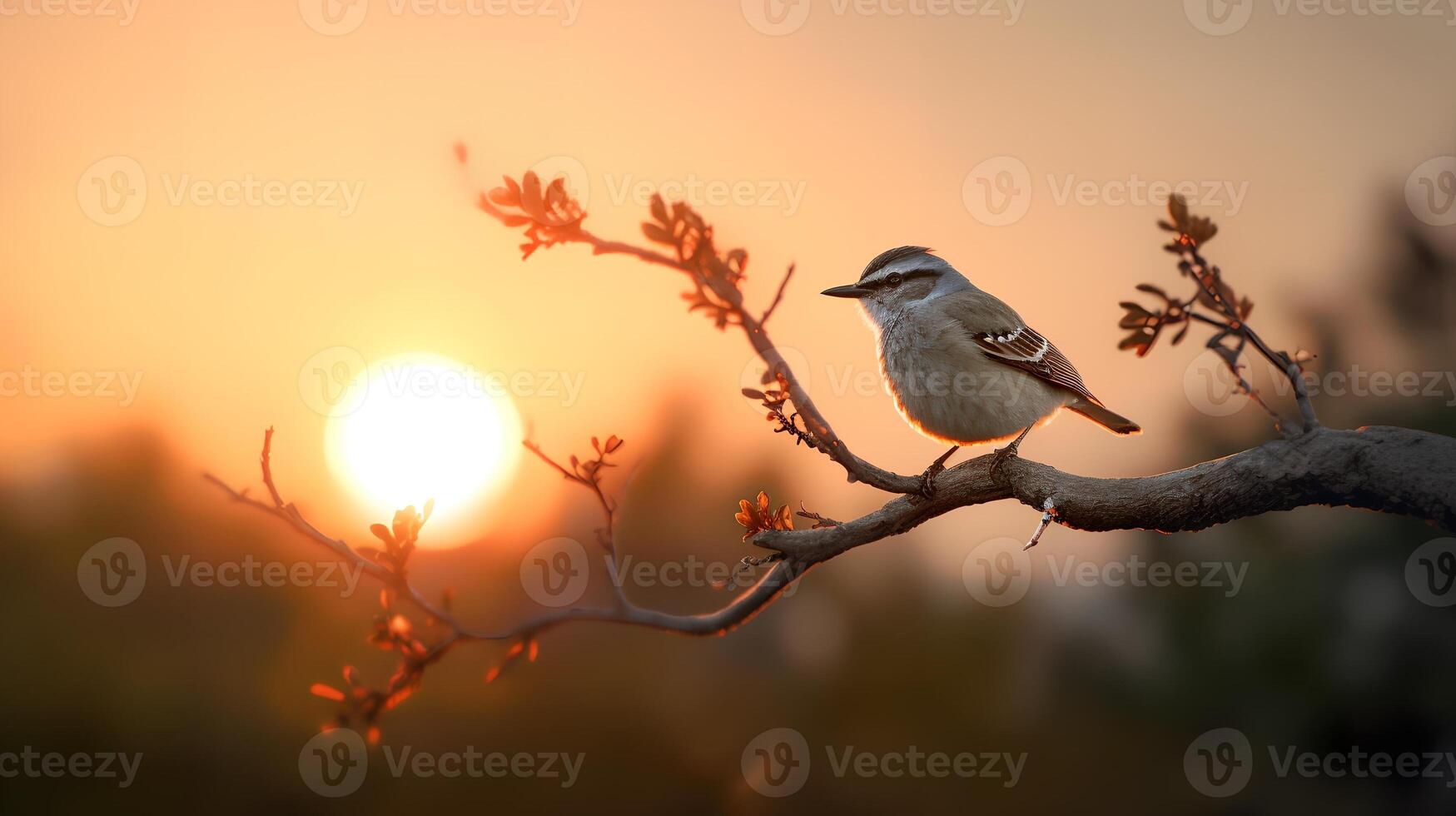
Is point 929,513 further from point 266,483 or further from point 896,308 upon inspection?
point 266,483

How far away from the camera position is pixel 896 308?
5938mm

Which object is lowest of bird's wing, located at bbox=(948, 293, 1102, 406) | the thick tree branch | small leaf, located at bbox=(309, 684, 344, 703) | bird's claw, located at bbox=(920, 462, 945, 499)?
small leaf, located at bbox=(309, 684, 344, 703)

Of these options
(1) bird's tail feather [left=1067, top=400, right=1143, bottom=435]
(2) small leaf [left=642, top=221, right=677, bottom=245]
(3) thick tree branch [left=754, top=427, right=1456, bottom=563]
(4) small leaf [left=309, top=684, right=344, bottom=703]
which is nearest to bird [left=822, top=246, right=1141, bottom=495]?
(1) bird's tail feather [left=1067, top=400, right=1143, bottom=435]

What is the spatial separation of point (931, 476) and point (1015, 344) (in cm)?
158

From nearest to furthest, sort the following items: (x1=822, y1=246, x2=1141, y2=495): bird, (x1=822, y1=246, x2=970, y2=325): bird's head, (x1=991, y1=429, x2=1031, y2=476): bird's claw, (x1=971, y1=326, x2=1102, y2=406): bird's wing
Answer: (x1=991, y1=429, x2=1031, y2=476): bird's claw, (x1=822, y1=246, x2=1141, y2=495): bird, (x1=971, y1=326, x2=1102, y2=406): bird's wing, (x1=822, y1=246, x2=970, y2=325): bird's head

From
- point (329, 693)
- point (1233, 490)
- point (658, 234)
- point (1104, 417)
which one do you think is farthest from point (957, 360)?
point (329, 693)

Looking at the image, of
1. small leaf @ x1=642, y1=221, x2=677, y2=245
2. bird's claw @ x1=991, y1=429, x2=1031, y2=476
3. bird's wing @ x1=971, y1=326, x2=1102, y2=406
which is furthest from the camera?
bird's wing @ x1=971, y1=326, x2=1102, y2=406

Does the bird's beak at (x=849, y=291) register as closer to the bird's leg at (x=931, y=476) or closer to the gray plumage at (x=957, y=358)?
the gray plumage at (x=957, y=358)

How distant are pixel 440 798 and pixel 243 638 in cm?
648

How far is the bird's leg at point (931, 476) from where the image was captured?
14.2ft

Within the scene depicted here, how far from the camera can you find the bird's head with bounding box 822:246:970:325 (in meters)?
6.01

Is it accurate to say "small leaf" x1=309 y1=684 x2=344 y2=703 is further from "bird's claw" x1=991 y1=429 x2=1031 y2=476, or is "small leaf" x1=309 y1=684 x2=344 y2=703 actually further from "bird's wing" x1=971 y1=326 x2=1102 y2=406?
"bird's wing" x1=971 y1=326 x2=1102 y2=406

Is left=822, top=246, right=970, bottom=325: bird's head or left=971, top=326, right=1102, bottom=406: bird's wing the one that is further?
left=822, top=246, right=970, bottom=325: bird's head

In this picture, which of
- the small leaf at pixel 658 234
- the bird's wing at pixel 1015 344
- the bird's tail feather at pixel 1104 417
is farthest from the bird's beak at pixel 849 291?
the small leaf at pixel 658 234
